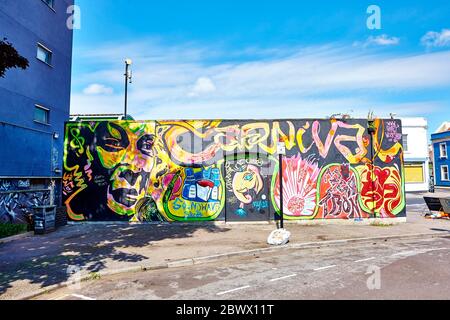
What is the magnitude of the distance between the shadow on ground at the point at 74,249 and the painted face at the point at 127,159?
1192 millimetres

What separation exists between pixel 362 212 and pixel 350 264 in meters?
6.97

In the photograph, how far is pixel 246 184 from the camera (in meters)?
12.9

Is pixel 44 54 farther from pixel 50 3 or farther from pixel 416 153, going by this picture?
pixel 416 153

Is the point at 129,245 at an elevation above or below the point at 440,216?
below

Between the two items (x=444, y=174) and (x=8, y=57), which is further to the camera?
(x=444, y=174)

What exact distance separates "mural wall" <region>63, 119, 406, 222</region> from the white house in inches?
922

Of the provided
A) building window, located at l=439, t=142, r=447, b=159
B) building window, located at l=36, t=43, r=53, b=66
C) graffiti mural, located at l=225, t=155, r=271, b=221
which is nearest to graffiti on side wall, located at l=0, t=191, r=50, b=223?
graffiti mural, located at l=225, t=155, r=271, b=221

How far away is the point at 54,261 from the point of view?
7105 mm

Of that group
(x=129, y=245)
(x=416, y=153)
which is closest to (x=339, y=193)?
(x=129, y=245)

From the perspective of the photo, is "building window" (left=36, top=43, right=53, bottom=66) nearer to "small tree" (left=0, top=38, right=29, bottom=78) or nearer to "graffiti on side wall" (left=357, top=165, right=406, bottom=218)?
"small tree" (left=0, top=38, right=29, bottom=78)

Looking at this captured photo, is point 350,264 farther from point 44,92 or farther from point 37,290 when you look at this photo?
point 44,92

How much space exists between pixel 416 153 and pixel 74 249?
3595cm

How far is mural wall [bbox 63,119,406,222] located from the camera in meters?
12.8
